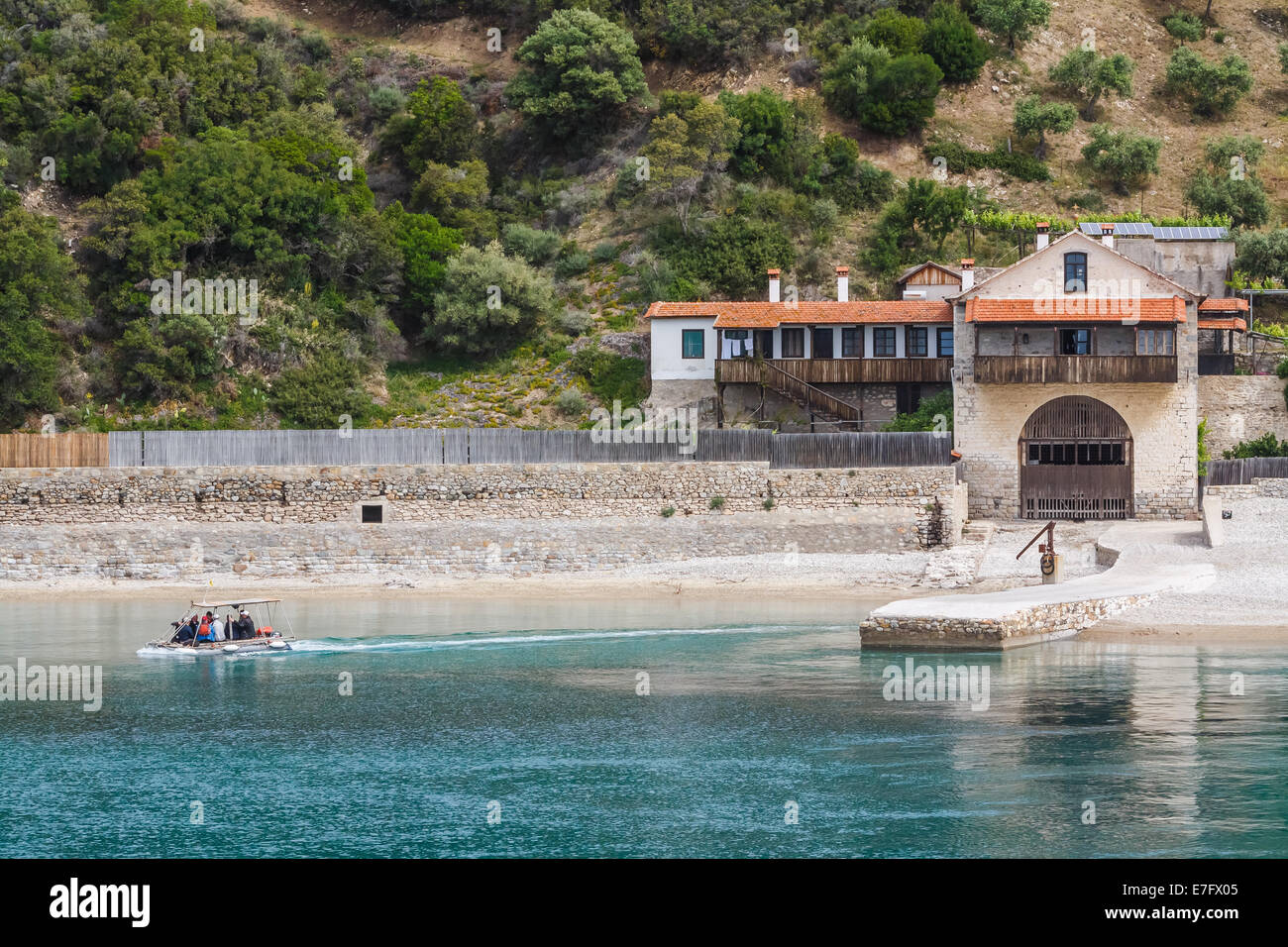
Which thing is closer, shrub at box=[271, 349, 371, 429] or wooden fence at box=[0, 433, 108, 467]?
wooden fence at box=[0, 433, 108, 467]

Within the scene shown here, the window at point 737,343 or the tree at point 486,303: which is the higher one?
the tree at point 486,303

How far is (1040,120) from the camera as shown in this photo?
6556cm

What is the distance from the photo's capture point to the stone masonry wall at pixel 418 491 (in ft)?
→ 136

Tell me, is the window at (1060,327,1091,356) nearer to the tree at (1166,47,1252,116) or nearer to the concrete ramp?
the concrete ramp

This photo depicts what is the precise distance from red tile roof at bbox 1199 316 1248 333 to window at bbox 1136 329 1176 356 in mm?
5353

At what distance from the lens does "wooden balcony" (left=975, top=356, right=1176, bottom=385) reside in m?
43.1

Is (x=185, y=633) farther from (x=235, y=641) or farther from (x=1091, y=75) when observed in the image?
(x=1091, y=75)

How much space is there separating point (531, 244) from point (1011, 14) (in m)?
27.4

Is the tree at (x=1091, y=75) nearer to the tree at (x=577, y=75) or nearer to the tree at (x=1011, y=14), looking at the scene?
the tree at (x=1011, y=14)

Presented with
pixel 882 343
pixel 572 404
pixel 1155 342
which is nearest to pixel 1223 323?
pixel 1155 342

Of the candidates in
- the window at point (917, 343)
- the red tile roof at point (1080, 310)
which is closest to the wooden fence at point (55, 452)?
the window at point (917, 343)

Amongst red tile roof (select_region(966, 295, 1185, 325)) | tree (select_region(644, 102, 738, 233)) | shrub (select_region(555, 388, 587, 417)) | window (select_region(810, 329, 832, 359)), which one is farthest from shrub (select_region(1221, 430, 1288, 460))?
tree (select_region(644, 102, 738, 233))

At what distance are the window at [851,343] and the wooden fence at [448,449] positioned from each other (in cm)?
597
